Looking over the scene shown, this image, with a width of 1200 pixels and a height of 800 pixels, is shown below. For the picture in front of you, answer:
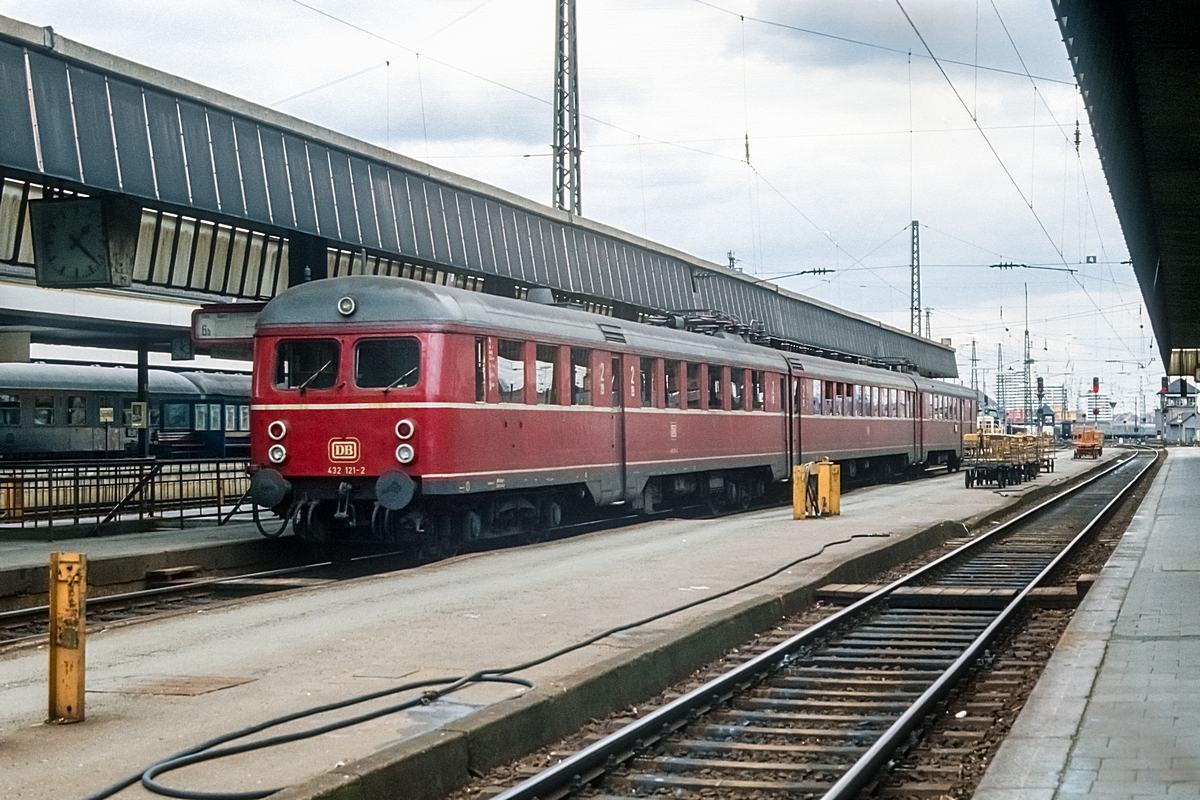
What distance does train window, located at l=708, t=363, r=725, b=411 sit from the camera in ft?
74.3

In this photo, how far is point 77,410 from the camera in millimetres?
36656

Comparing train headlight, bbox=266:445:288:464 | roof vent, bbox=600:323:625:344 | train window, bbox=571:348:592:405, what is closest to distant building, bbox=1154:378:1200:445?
roof vent, bbox=600:323:625:344

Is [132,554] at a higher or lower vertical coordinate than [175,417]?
lower

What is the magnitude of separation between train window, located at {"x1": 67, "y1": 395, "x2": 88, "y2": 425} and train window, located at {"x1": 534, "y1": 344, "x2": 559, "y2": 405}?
2327cm

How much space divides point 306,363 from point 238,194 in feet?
9.73

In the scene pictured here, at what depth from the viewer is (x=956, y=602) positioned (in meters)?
13.0

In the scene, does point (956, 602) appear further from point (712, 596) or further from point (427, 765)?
point (427, 765)

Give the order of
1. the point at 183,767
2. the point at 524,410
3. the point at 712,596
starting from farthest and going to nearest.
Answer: the point at 524,410 < the point at 712,596 < the point at 183,767

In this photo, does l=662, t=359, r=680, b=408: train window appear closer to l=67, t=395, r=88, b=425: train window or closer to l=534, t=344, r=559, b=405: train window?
l=534, t=344, r=559, b=405: train window

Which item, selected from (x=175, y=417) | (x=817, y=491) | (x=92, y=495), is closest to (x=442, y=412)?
(x=92, y=495)

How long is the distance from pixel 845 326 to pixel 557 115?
3020 cm

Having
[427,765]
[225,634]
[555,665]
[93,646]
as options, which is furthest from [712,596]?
[427,765]

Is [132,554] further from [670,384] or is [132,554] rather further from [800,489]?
[800,489]

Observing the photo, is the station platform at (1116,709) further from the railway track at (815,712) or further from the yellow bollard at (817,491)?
the yellow bollard at (817,491)
